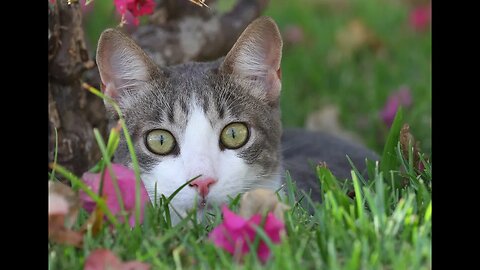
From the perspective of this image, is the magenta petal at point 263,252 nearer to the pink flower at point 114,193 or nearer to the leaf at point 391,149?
the pink flower at point 114,193

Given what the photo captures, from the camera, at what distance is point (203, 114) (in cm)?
193

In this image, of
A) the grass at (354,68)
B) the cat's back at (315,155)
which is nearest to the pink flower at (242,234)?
the cat's back at (315,155)

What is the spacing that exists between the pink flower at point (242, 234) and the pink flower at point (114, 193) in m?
0.21

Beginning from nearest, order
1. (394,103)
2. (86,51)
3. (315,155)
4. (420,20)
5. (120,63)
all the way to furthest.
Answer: (120,63), (86,51), (315,155), (394,103), (420,20)

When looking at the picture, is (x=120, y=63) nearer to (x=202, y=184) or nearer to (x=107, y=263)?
(x=202, y=184)

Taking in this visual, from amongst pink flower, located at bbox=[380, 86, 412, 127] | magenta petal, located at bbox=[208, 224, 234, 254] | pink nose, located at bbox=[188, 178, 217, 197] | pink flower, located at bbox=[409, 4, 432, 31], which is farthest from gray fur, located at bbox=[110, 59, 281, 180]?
pink flower, located at bbox=[409, 4, 432, 31]

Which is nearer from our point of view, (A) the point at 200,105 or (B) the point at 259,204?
(B) the point at 259,204

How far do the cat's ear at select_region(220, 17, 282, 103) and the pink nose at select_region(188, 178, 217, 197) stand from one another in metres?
0.38

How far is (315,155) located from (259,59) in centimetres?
73

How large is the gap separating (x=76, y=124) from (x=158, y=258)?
1.17 m

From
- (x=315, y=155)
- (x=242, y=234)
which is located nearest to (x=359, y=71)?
(x=315, y=155)

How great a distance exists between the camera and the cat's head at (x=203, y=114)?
185 cm
